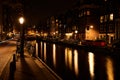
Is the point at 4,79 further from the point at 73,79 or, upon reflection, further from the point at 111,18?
the point at 111,18

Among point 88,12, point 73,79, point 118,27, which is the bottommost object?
point 73,79

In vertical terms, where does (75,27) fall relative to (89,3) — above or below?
below

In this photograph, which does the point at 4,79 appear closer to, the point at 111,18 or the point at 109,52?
the point at 109,52

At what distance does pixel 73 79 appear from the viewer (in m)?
17.5

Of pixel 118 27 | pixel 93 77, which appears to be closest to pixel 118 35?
pixel 118 27

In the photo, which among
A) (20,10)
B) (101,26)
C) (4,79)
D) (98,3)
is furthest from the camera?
(98,3)

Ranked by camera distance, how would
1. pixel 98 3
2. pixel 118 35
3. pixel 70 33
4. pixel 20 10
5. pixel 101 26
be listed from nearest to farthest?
pixel 20 10, pixel 118 35, pixel 101 26, pixel 98 3, pixel 70 33

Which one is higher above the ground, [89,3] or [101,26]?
[89,3]

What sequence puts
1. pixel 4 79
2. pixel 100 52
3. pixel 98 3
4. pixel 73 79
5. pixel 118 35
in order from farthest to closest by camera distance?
pixel 98 3 < pixel 118 35 < pixel 100 52 < pixel 73 79 < pixel 4 79

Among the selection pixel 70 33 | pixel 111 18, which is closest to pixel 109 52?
pixel 111 18

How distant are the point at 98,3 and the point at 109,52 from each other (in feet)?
195

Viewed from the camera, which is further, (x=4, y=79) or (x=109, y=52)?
(x=109, y=52)

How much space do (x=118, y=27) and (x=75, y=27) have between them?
43.1m

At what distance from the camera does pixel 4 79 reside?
40.0ft
